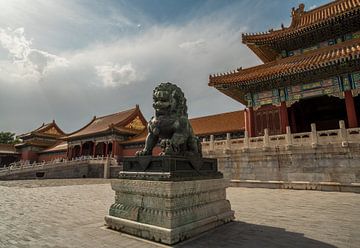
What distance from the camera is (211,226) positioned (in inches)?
157

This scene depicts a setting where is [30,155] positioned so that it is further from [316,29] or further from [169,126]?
[316,29]

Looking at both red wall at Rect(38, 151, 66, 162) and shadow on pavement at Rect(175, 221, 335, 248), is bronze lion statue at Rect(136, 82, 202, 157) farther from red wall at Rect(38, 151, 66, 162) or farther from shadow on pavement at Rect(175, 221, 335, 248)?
red wall at Rect(38, 151, 66, 162)

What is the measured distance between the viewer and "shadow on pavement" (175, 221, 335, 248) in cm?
321

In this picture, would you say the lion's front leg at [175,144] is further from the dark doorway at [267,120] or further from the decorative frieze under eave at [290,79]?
the dark doorway at [267,120]

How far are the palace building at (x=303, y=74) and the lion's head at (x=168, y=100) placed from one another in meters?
9.74

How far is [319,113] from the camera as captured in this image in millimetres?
17109

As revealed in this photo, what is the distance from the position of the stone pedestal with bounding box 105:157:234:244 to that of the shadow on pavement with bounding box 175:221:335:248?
19cm

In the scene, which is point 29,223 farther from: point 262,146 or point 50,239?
point 262,146

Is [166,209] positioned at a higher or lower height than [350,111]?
lower

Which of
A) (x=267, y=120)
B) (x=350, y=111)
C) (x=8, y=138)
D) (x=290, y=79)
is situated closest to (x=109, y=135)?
(x=267, y=120)

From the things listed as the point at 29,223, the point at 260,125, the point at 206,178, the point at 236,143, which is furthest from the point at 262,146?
the point at 29,223

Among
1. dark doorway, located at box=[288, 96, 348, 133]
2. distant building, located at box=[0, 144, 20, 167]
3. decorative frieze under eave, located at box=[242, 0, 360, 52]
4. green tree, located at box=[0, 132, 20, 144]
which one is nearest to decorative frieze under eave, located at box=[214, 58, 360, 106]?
decorative frieze under eave, located at box=[242, 0, 360, 52]

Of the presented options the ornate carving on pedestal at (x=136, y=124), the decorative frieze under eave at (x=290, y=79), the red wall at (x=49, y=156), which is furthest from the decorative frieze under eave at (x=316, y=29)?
the red wall at (x=49, y=156)

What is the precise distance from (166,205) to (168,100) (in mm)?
1989
